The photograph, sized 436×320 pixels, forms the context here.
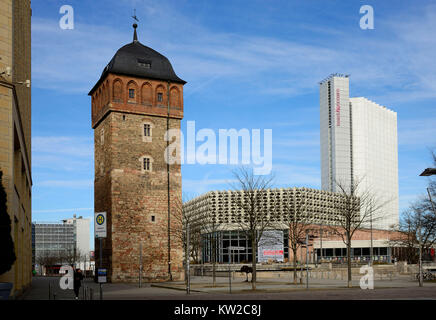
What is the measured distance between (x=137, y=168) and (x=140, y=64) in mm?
11357

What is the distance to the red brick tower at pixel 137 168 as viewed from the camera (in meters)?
52.7

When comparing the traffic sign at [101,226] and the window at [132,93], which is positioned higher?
the window at [132,93]

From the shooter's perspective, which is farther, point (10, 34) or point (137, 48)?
point (137, 48)

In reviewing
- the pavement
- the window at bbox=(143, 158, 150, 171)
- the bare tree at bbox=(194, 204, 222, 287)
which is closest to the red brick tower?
the window at bbox=(143, 158, 150, 171)

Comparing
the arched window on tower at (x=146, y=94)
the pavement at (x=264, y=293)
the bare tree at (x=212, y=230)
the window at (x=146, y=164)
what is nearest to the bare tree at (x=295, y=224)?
the pavement at (x=264, y=293)

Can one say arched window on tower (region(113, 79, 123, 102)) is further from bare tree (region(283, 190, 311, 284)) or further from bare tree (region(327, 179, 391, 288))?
bare tree (region(327, 179, 391, 288))

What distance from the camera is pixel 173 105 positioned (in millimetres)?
57844

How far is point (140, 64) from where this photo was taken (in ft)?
187

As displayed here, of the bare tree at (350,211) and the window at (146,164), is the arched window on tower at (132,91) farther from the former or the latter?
the bare tree at (350,211)

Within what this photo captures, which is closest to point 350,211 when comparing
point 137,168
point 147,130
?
point 137,168
